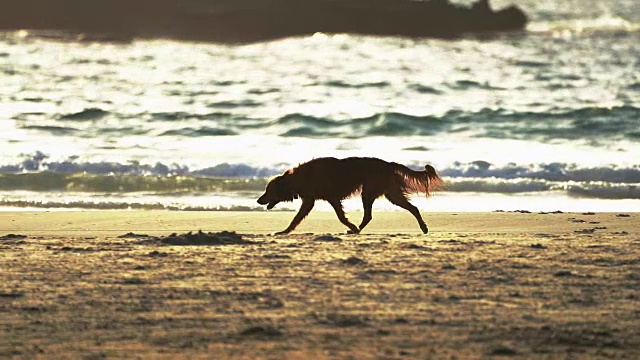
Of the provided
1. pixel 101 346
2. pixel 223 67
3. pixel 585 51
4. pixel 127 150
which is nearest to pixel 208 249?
pixel 101 346

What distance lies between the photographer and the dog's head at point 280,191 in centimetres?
1137

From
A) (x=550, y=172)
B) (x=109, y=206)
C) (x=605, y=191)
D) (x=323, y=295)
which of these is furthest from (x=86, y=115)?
(x=323, y=295)

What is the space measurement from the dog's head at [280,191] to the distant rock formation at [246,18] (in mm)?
33633

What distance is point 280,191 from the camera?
1145 cm

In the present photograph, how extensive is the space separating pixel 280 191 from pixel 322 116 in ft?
47.8

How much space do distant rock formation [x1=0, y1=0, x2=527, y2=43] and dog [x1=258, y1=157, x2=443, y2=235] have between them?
1333 inches

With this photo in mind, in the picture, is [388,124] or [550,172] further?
[388,124]

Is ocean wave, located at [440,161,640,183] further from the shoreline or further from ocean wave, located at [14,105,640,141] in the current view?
ocean wave, located at [14,105,640,141]

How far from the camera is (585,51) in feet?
138

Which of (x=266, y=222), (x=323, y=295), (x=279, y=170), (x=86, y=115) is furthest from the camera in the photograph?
(x=86, y=115)

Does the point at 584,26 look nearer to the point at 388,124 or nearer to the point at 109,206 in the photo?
the point at 388,124

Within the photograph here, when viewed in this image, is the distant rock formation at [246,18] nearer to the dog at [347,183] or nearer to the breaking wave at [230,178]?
the breaking wave at [230,178]

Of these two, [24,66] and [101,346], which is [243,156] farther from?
[24,66]

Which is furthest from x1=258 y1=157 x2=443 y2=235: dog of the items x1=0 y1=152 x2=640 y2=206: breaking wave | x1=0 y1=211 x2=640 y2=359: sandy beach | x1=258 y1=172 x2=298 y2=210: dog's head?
x1=0 y1=152 x2=640 y2=206: breaking wave
